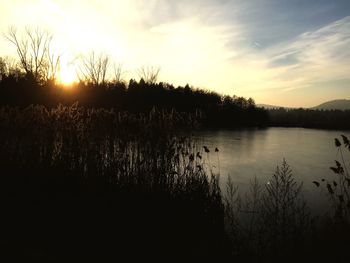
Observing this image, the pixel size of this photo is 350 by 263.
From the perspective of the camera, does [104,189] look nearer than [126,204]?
No

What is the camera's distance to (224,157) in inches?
813

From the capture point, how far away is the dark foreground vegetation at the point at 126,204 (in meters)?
5.18

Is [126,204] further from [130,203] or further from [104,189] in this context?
[104,189]

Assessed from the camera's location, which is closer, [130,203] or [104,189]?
[130,203]

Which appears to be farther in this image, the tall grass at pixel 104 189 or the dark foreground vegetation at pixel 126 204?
the tall grass at pixel 104 189

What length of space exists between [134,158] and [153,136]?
2.55 ft

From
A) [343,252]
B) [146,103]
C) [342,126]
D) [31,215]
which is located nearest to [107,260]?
[31,215]

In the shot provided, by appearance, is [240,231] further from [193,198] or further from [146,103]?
[146,103]

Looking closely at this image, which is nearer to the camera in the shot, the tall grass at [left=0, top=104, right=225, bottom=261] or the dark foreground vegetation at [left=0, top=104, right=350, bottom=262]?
the dark foreground vegetation at [left=0, top=104, right=350, bottom=262]

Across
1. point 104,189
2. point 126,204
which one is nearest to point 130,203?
point 126,204

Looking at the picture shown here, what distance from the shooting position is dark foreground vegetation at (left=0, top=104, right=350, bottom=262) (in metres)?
5.18

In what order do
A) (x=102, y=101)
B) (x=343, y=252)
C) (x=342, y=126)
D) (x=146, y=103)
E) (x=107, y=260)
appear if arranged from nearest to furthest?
(x=107, y=260) < (x=343, y=252) < (x=102, y=101) < (x=146, y=103) < (x=342, y=126)

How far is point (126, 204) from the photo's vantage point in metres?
6.91

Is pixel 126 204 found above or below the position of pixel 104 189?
below
